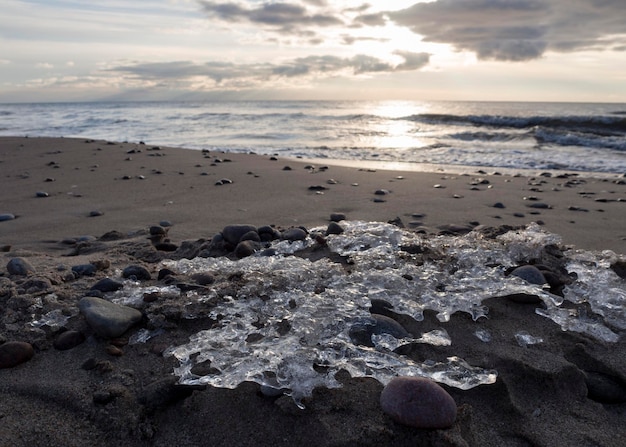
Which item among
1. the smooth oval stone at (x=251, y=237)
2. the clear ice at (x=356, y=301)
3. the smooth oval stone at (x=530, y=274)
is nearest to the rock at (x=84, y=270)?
the clear ice at (x=356, y=301)

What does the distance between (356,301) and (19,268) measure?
5.56 feet

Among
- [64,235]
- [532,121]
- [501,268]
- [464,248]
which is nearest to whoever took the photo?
[501,268]

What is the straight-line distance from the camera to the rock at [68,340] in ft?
5.89

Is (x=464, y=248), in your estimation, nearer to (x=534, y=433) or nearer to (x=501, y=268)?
(x=501, y=268)

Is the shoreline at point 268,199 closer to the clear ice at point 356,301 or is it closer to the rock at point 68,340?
the clear ice at point 356,301

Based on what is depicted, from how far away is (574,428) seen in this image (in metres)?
1.48

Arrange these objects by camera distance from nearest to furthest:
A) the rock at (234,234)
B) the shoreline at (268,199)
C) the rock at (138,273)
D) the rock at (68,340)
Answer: the rock at (68,340) < the rock at (138,273) < the rock at (234,234) < the shoreline at (268,199)

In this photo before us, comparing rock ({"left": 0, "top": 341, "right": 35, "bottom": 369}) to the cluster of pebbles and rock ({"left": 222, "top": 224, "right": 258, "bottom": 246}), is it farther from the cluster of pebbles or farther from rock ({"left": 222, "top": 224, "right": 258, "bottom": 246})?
rock ({"left": 222, "top": 224, "right": 258, "bottom": 246})

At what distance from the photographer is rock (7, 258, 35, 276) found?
2.41 metres

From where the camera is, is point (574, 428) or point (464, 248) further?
point (464, 248)

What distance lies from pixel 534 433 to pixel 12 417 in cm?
156

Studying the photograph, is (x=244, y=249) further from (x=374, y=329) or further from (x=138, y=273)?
(x=374, y=329)

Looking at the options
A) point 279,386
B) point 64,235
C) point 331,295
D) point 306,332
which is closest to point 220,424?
point 279,386

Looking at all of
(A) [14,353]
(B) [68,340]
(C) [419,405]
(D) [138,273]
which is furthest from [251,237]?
(C) [419,405]
